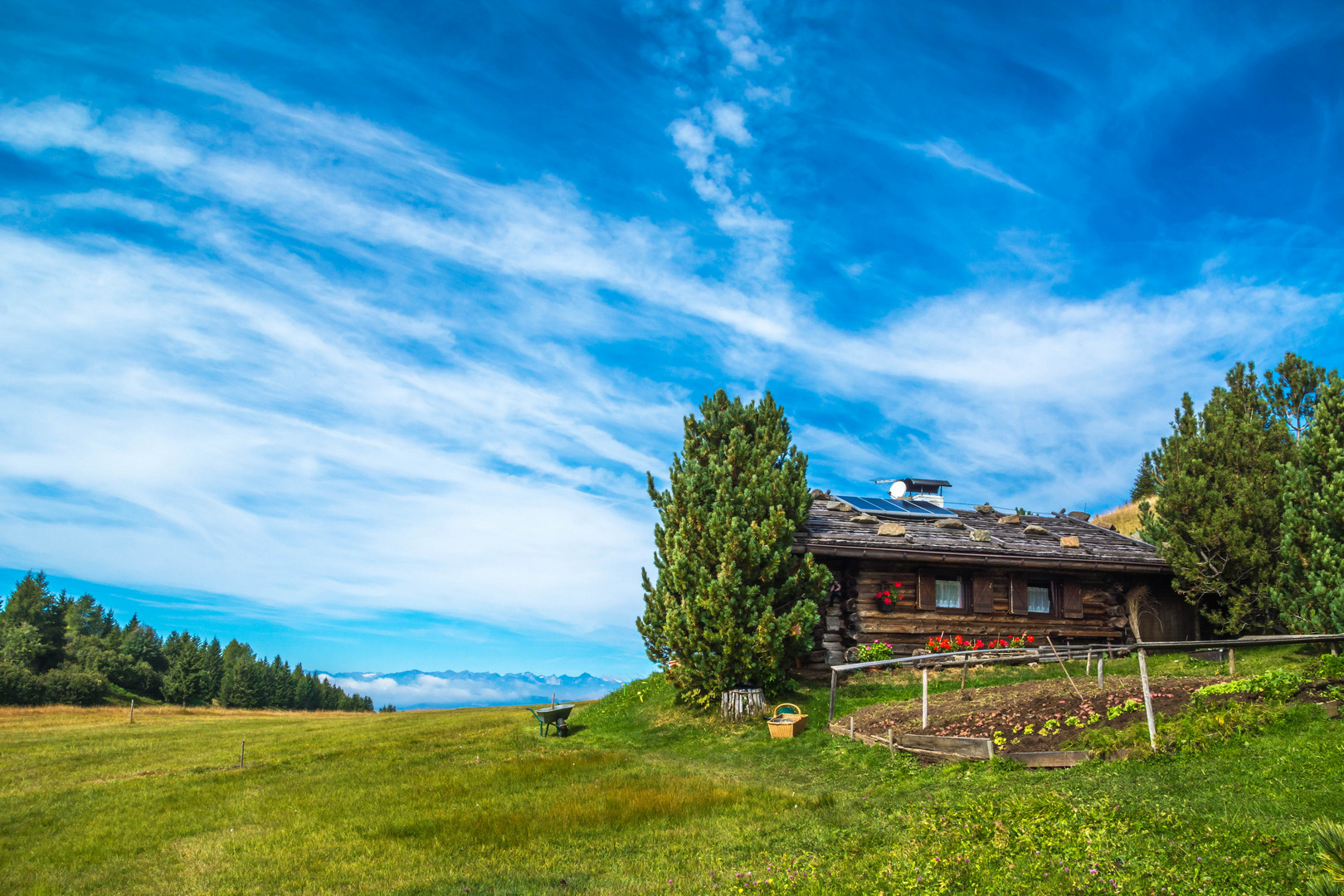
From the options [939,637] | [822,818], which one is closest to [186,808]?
[822,818]

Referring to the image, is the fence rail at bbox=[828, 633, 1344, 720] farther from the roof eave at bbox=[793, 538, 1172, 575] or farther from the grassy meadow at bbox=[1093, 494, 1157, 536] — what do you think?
the grassy meadow at bbox=[1093, 494, 1157, 536]

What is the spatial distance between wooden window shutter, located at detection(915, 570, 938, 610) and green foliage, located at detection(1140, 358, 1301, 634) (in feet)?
24.3

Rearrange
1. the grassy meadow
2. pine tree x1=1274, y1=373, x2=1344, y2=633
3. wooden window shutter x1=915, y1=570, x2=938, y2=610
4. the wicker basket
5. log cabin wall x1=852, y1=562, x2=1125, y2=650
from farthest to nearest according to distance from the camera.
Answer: the grassy meadow → wooden window shutter x1=915, y1=570, x2=938, y2=610 → log cabin wall x1=852, y1=562, x2=1125, y2=650 → pine tree x1=1274, y1=373, x2=1344, y2=633 → the wicker basket

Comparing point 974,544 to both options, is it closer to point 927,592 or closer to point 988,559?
point 988,559

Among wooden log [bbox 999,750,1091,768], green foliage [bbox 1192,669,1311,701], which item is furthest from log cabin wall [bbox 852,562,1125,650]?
wooden log [bbox 999,750,1091,768]

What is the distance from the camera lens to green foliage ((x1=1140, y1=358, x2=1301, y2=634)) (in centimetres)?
2252

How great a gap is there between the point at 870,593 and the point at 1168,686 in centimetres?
1025

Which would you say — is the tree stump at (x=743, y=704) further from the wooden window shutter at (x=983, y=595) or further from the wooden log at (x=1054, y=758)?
the wooden window shutter at (x=983, y=595)

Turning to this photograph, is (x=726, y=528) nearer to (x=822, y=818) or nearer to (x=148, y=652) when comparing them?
(x=822, y=818)

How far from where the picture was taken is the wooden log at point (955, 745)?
1241cm

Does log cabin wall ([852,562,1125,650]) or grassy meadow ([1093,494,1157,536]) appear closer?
log cabin wall ([852,562,1125,650])

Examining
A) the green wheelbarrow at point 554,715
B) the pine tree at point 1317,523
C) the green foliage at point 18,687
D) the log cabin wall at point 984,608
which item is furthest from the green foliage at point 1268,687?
the green foliage at point 18,687

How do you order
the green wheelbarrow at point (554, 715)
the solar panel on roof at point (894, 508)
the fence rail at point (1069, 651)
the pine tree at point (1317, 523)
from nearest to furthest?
the fence rail at point (1069, 651), the pine tree at point (1317, 523), the green wheelbarrow at point (554, 715), the solar panel on roof at point (894, 508)

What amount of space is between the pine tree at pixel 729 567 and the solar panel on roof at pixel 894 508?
736cm
